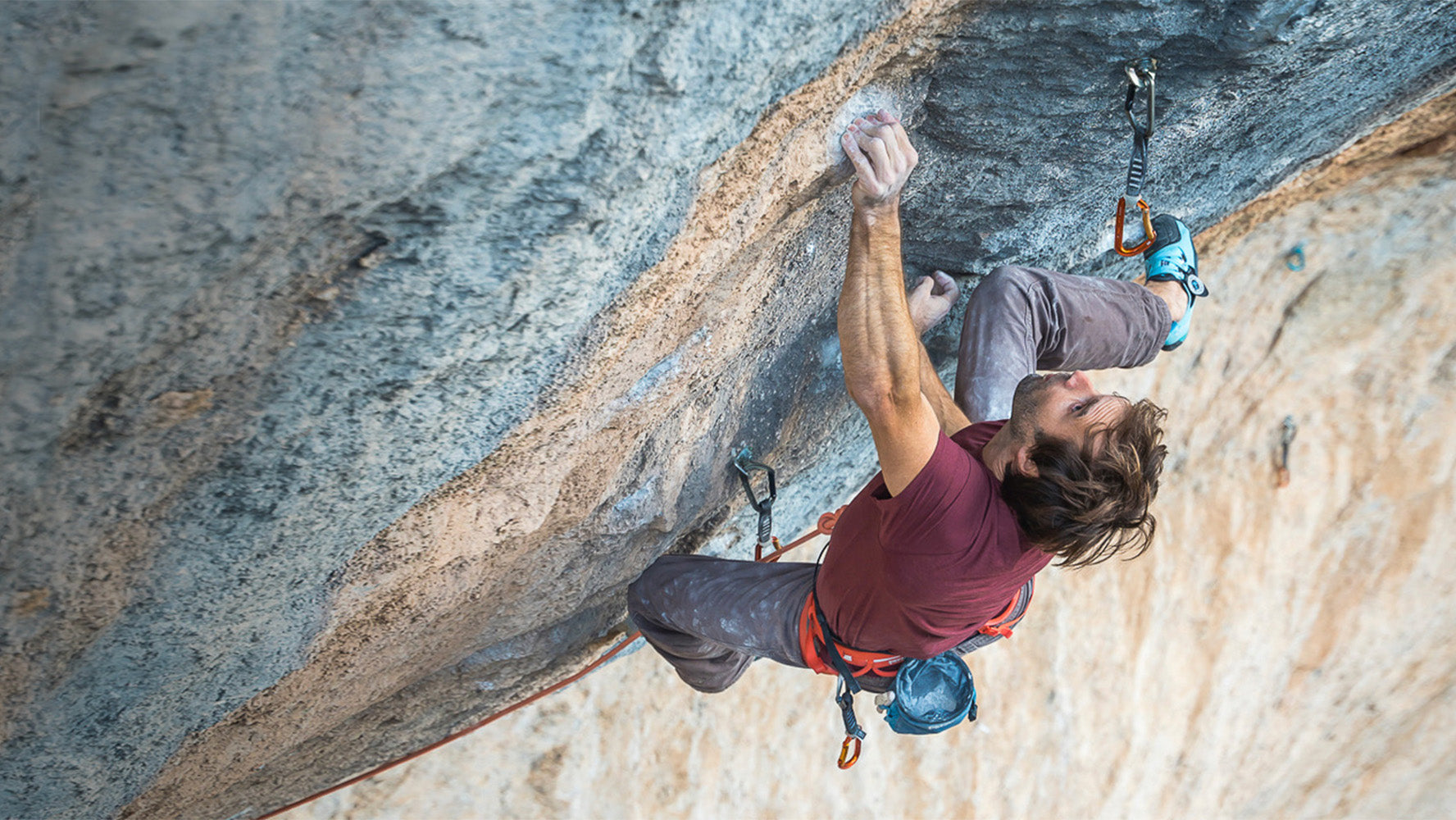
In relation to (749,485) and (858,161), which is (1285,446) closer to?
(749,485)

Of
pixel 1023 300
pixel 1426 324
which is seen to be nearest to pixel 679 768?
pixel 1023 300

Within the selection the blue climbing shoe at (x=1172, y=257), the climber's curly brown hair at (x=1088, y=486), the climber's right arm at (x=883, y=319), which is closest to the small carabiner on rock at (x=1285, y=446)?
the blue climbing shoe at (x=1172, y=257)

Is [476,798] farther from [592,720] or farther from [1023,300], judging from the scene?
[1023,300]

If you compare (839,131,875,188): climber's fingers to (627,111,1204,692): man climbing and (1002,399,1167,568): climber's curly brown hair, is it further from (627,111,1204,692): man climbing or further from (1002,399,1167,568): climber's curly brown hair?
(1002,399,1167,568): climber's curly brown hair

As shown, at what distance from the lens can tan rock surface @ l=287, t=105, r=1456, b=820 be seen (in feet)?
10.1

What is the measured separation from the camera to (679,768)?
321 centimetres

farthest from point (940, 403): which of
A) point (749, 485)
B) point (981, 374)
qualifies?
point (749, 485)

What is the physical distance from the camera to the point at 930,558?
159cm

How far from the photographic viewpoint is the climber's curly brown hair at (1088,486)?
150 cm

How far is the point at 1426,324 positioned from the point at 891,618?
131 inches

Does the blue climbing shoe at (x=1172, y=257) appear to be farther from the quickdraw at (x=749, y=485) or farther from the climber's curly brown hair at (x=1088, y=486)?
the quickdraw at (x=749, y=485)

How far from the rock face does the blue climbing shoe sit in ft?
0.31

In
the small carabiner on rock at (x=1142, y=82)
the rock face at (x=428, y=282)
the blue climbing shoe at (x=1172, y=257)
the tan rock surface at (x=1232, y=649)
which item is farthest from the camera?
the tan rock surface at (x=1232, y=649)

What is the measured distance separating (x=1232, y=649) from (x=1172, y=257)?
10.1 ft
